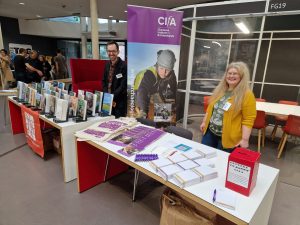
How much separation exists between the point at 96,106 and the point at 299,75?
480 cm

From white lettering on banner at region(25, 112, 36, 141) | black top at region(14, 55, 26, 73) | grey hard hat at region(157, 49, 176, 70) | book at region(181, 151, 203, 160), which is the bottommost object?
white lettering on banner at region(25, 112, 36, 141)

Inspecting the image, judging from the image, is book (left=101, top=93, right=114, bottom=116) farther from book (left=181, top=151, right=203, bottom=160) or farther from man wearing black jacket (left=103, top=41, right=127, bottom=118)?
book (left=181, top=151, right=203, bottom=160)

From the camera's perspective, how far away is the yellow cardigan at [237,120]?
1.85 metres

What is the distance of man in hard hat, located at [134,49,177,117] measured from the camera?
3.20m

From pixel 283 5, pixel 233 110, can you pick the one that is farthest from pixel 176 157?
pixel 283 5

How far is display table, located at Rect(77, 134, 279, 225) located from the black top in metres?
4.23

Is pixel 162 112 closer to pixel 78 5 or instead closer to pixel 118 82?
pixel 118 82

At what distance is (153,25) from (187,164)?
2.33m

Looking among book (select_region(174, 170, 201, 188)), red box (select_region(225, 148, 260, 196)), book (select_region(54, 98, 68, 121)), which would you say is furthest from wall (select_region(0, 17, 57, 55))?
red box (select_region(225, 148, 260, 196))

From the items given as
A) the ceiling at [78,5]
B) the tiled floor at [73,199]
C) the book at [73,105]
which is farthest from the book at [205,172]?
the ceiling at [78,5]

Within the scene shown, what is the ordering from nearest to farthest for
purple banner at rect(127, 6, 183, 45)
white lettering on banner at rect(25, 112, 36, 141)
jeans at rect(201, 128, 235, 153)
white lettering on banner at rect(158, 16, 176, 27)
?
jeans at rect(201, 128, 235, 153) < white lettering on banner at rect(25, 112, 36, 141) < purple banner at rect(127, 6, 183, 45) < white lettering on banner at rect(158, 16, 176, 27)

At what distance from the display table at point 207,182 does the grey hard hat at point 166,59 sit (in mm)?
1583

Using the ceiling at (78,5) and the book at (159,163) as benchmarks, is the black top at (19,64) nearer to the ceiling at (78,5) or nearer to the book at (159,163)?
the ceiling at (78,5)

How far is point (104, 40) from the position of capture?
11961 millimetres
